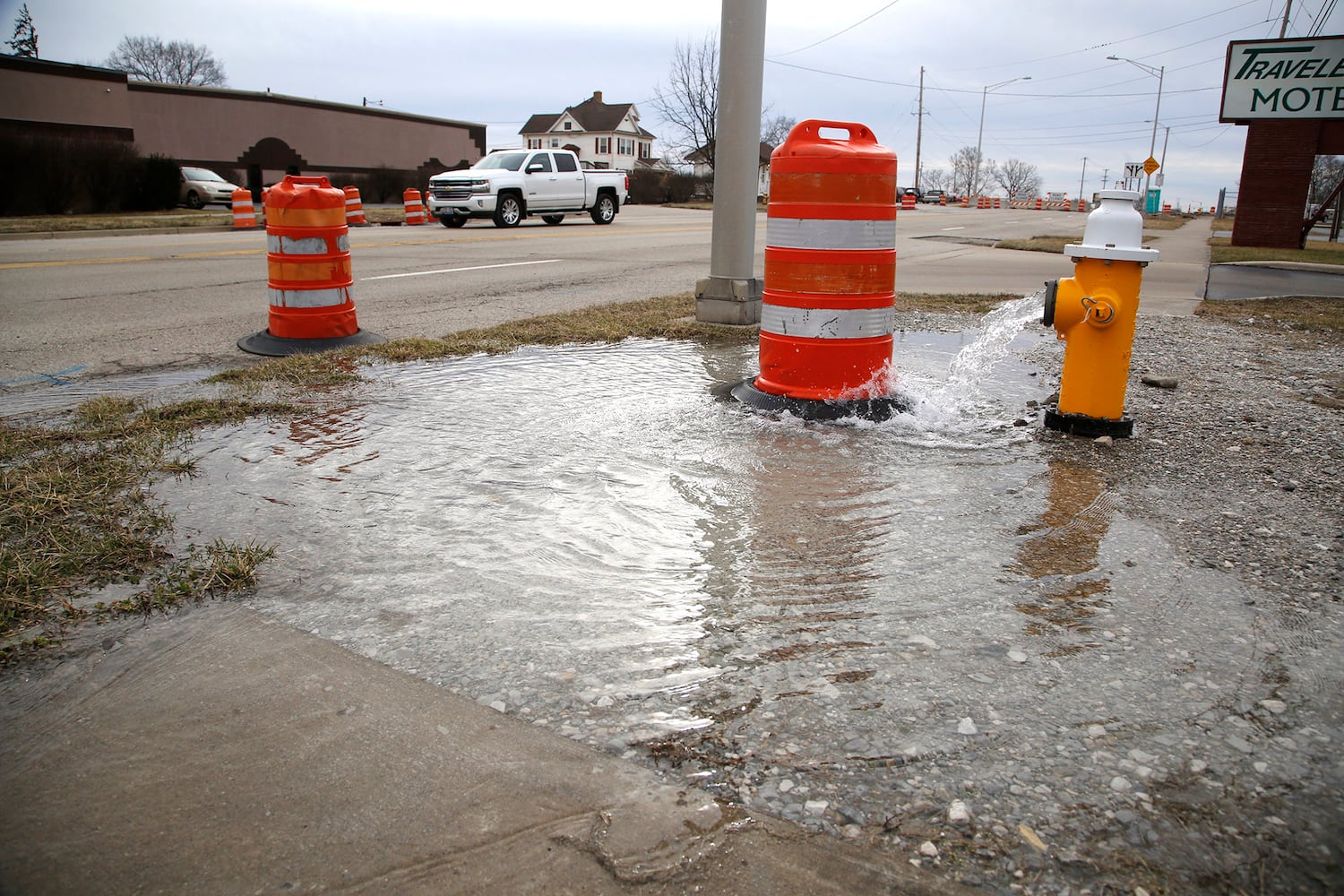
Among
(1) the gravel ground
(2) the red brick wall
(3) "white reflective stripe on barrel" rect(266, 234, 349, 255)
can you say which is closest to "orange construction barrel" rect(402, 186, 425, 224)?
(3) "white reflective stripe on barrel" rect(266, 234, 349, 255)

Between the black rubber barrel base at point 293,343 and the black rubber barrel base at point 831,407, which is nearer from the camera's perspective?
the black rubber barrel base at point 831,407

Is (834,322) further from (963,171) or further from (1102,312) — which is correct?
(963,171)

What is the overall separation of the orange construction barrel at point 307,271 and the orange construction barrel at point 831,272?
337cm

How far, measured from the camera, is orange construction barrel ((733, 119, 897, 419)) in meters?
4.79

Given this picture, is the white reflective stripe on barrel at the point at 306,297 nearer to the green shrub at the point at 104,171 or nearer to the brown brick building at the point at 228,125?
the green shrub at the point at 104,171

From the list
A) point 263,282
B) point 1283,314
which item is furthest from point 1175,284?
point 263,282

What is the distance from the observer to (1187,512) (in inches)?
144

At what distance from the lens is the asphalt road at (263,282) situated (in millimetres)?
7137

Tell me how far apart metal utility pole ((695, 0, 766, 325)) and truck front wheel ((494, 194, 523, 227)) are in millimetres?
17006

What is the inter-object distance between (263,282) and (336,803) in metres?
10.1

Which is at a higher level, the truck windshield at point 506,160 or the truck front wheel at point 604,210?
the truck windshield at point 506,160

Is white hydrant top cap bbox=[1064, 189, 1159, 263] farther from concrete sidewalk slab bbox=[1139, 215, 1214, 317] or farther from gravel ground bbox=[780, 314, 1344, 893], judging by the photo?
concrete sidewalk slab bbox=[1139, 215, 1214, 317]

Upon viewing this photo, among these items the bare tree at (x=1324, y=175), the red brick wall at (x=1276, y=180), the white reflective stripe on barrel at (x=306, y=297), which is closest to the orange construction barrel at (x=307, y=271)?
the white reflective stripe on barrel at (x=306, y=297)

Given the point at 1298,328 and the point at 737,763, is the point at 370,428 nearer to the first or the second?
the point at 737,763
